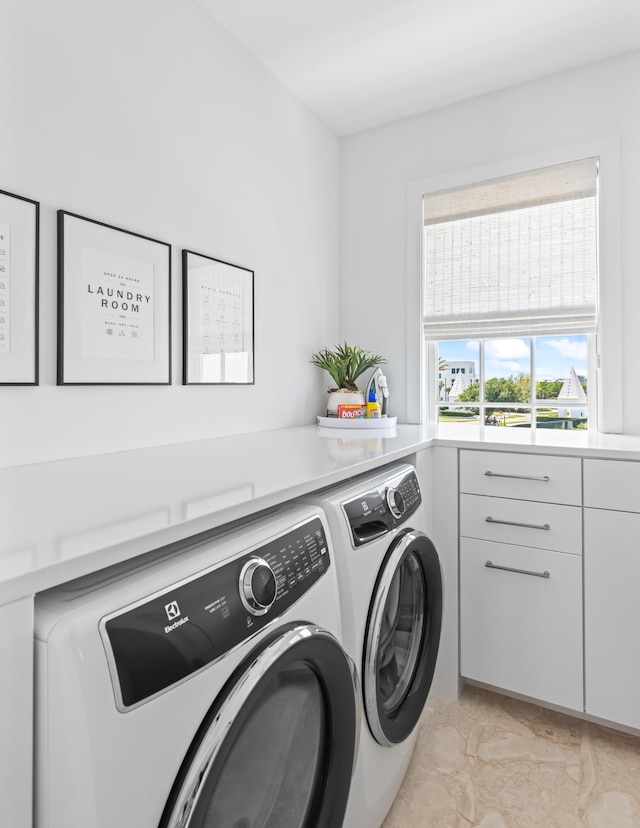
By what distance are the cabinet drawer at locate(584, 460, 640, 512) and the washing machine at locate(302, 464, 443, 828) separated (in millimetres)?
566

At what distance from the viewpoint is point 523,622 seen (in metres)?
1.78

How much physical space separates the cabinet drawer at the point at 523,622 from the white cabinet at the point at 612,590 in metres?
0.04

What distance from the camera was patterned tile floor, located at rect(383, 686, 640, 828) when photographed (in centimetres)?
140

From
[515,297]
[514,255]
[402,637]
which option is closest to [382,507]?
[402,637]

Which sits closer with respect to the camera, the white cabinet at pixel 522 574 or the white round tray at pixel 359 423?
the white cabinet at pixel 522 574

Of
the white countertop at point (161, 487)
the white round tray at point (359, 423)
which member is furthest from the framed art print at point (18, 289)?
the white round tray at point (359, 423)

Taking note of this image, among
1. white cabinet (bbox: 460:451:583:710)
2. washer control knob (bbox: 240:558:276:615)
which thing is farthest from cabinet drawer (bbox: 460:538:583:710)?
washer control knob (bbox: 240:558:276:615)

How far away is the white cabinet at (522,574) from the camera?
170cm

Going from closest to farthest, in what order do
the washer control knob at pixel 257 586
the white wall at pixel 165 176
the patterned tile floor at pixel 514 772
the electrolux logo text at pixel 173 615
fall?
1. the electrolux logo text at pixel 173 615
2. the washer control knob at pixel 257 586
3. the white wall at pixel 165 176
4. the patterned tile floor at pixel 514 772

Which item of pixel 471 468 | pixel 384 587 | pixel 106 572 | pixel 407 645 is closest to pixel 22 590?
pixel 106 572

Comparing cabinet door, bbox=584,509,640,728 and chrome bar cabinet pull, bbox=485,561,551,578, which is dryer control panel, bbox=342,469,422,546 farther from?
cabinet door, bbox=584,509,640,728

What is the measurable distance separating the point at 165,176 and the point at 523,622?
1934 millimetres

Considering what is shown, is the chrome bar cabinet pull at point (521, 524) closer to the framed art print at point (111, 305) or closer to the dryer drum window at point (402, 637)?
the dryer drum window at point (402, 637)

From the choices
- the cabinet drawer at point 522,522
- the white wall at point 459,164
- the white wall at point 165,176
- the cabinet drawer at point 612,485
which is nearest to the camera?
the white wall at point 165,176
